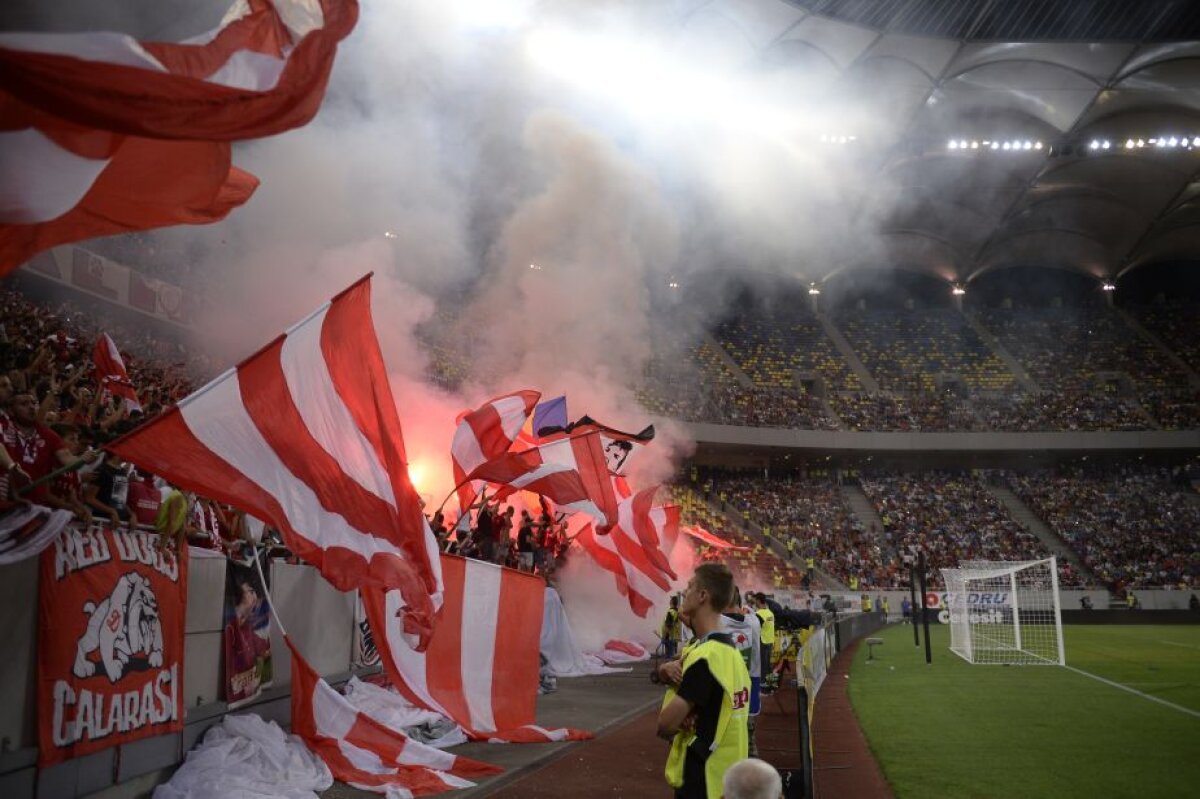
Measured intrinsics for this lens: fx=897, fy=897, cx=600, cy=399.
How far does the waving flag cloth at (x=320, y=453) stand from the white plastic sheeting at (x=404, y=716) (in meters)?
2.71

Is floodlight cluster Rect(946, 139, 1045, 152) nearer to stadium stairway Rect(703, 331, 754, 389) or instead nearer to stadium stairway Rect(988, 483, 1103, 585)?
stadium stairway Rect(703, 331, 754, 389)

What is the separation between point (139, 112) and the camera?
348 cm

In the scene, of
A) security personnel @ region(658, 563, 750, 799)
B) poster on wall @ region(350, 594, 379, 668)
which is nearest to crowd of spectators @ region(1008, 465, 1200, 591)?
poster on wall @ region(350, 594, 379, 668)

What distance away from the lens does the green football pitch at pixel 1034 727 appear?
7.12 metres

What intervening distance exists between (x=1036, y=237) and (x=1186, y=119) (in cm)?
1098

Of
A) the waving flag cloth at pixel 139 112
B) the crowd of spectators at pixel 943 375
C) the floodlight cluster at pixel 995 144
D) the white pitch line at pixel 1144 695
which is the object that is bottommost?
the white pitch line at pixel 1144 695

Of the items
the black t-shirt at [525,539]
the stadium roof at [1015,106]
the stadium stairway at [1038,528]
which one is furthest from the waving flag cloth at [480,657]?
the stadium stairway at [1038,528]

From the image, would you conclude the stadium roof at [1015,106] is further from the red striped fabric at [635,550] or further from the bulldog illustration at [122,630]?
the bulldog illustration at [122,630]

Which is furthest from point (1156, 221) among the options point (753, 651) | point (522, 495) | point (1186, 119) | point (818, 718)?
point (753, 651)

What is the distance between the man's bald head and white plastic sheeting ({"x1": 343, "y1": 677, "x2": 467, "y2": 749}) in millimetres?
6160

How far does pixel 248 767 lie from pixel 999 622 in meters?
22.2

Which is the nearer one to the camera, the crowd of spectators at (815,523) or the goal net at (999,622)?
the goal net at (999,622)

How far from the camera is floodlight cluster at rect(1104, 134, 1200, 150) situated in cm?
3641

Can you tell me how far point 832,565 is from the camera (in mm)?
33312
